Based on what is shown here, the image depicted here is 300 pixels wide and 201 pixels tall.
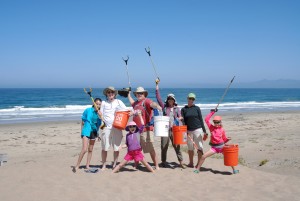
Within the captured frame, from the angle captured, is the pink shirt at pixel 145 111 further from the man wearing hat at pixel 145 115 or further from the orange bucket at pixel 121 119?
the orange bucket at pixel 121 119

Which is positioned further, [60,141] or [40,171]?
[60,141]

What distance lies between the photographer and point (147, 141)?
7.27 m

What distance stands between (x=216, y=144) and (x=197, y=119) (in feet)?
2.42

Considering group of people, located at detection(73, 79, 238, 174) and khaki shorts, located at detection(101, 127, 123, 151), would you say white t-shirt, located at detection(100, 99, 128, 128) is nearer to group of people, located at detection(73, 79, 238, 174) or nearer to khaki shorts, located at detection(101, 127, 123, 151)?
group of people, located at detection(73, 79, 238, 174)

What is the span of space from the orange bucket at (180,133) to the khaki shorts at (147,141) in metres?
0.53

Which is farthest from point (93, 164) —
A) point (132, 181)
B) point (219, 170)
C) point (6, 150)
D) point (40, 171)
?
point (6, 150)

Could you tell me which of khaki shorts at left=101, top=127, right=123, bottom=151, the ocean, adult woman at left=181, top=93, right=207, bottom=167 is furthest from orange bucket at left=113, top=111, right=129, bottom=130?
the ocean

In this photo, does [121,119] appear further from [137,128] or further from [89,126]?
[89,126]

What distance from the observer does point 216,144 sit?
7.09m

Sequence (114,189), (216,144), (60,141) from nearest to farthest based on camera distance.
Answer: (114,189), (216,144), (60,141)

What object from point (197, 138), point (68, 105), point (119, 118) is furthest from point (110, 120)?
point (68, 105)

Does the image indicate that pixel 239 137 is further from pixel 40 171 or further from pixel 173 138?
pixel 40 171

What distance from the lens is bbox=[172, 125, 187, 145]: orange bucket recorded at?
285 inches

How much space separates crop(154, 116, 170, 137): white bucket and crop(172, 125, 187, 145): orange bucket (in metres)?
0.24
